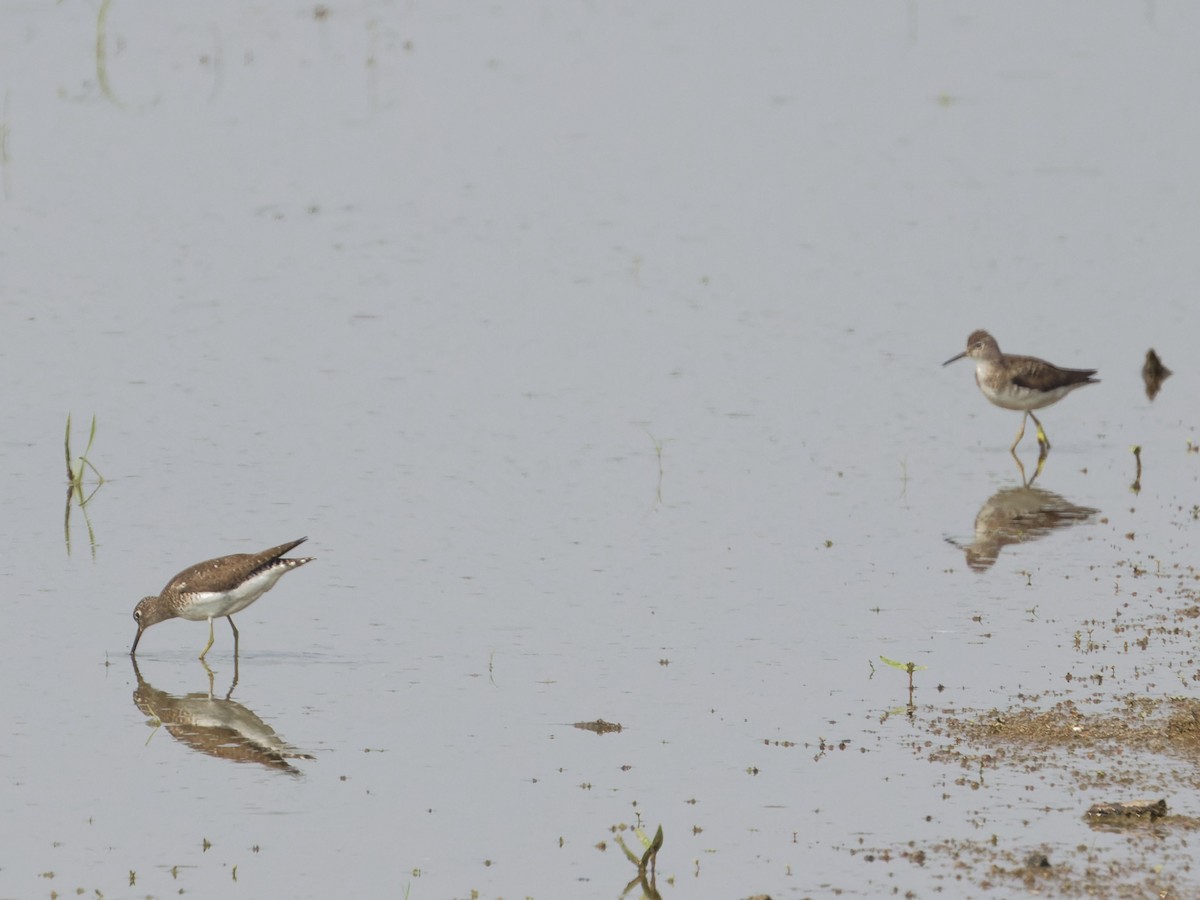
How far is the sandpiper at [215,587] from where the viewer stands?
1567 centimetres

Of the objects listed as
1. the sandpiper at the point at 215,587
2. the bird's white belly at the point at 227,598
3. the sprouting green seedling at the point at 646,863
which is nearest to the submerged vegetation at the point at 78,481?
the sandpiper at the point at 215,587

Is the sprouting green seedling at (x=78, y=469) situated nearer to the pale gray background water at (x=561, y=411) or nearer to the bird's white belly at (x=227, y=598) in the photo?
the pale gray background water at (x=561, y=411)

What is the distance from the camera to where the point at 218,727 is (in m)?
14.4

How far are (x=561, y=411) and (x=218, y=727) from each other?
905 centimetres

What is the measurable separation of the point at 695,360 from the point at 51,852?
13.8 meters

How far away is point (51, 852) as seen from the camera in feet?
39.9

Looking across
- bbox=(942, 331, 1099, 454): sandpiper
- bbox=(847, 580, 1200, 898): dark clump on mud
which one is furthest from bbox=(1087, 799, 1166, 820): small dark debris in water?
bbox=(942, 331, 1099, 454): sandpiper

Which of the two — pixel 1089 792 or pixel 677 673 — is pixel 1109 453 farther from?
pixel 1089 792

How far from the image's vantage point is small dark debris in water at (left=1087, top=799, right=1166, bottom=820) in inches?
481

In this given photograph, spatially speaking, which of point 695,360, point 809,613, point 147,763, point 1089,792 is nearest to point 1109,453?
point 695,360

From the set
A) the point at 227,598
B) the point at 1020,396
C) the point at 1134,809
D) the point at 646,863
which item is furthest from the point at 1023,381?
the point at 646,863

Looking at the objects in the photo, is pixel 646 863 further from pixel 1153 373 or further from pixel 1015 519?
pixel 1153 373

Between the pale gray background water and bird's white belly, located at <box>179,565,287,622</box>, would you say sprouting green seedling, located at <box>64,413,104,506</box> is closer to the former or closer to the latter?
the pale gray background water

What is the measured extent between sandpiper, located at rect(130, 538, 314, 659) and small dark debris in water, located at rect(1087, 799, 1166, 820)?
20.8 feet
